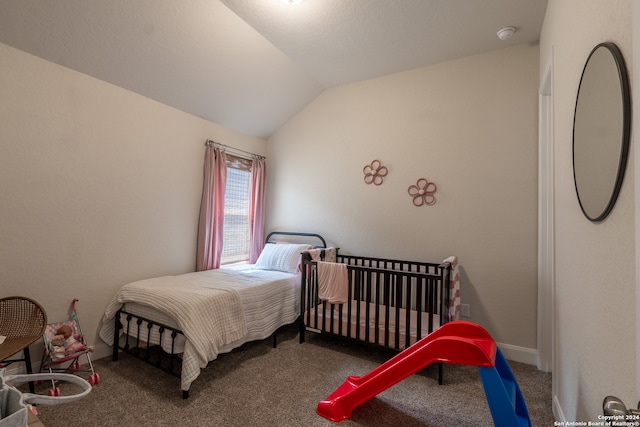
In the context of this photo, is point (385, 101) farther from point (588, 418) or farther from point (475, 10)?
point (588, 418)

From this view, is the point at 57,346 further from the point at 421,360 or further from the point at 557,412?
the point at 557,412

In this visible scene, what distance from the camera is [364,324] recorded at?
2389 millimetres

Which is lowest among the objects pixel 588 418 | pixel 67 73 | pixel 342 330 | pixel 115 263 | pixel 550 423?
pixel 550 423

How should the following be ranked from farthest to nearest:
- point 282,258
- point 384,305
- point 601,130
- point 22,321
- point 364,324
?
point 282,258 < point 384,305 < point 364,324 < point 22,321 < point 601,130

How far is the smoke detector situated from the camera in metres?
2.24

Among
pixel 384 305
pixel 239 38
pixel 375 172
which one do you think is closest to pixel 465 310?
pixel 384 305

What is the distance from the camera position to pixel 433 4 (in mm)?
2053

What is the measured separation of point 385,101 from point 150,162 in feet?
8.04

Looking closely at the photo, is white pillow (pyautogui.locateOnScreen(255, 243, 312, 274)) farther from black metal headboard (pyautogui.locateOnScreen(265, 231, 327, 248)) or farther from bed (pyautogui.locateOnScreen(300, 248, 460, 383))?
bed (pyautogui.locateOnScreen(300, 248, 460, 383))

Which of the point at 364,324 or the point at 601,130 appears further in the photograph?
the point at 364,324

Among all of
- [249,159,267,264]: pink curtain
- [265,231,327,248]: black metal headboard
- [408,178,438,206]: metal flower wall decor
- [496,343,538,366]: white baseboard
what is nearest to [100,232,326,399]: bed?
[265,231,327,248]: black metal headboard

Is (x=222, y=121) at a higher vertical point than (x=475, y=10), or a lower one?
lower

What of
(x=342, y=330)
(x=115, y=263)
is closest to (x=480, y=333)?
(x=342, y=330)

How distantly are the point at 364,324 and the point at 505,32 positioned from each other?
2625 mm
